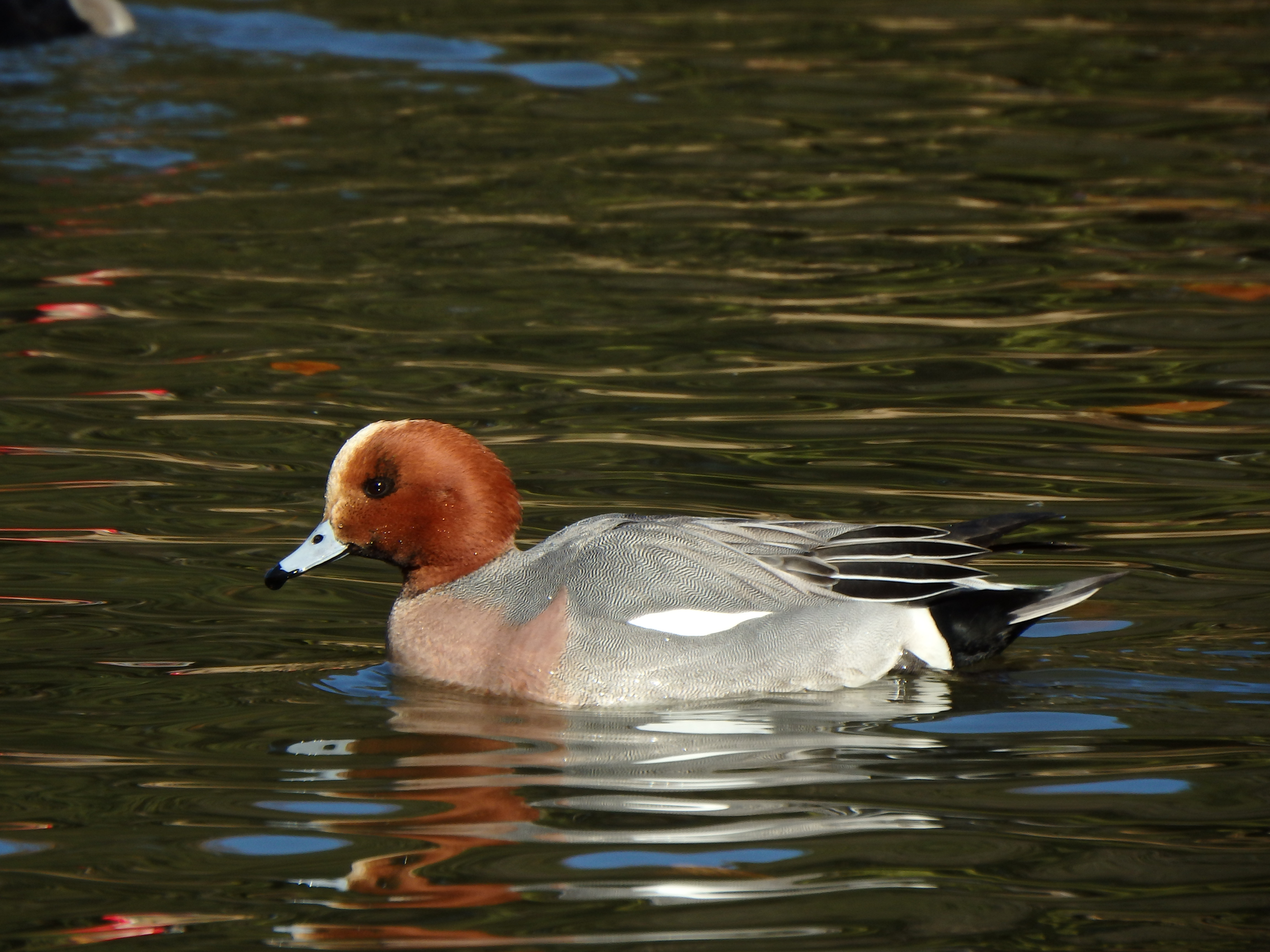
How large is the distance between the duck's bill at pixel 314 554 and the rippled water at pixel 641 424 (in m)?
0.28

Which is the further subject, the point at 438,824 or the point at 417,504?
the point at 417,504

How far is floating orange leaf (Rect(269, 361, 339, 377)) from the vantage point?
8320 mm

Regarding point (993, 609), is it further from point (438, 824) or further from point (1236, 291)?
point (1236, 291)

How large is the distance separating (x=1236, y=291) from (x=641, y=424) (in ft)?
10.6

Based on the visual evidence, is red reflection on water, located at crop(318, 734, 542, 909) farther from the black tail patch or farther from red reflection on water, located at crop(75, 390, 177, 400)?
red reflection on water, located at crop(75, 390, 177, 400)

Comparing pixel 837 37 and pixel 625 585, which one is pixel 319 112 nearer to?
pixel 837 37

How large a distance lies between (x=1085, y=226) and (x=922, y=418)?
3159 millimetres

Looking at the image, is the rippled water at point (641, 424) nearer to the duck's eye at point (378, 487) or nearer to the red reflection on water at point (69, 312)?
the red reflection on water at point (69, 312)

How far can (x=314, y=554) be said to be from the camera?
5.50 meters

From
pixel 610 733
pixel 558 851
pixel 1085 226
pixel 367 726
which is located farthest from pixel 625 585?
pixel 1085 226

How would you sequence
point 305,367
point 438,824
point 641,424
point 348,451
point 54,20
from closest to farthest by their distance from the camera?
point 438,824 → point 348,451 → point 641,424 → point 305,367 → point 54,20

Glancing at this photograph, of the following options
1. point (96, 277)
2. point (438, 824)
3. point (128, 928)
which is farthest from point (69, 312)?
point (128, 928)

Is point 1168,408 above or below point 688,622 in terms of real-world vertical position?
above

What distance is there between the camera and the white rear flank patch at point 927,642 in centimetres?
540
